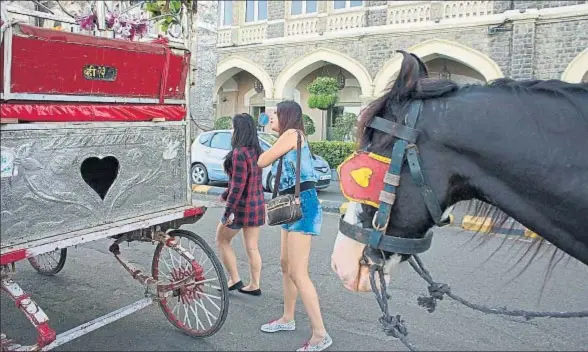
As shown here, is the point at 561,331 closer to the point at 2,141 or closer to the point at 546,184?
the point at 546,184

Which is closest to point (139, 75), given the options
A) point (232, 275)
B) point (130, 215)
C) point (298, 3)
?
point (130, 215)

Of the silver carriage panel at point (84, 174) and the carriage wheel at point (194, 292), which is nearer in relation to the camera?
the silver carriage panel at point (84, 174)

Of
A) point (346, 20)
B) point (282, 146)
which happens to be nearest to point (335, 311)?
point (282, 146)

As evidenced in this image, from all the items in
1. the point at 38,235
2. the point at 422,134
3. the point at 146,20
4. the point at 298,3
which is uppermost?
the point at 298,3

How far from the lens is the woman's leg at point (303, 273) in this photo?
138 inches

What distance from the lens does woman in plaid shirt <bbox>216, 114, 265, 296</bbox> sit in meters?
4.38

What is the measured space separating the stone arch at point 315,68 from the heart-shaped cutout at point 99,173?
13.4 meters

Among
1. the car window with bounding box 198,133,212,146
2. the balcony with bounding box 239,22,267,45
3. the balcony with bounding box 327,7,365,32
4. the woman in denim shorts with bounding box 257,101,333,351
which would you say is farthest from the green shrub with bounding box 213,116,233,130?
the woman in denim shorts with bounding box 257,101,333,351

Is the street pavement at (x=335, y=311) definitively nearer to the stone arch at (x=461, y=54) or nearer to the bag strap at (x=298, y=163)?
the bag strap at (x=298, y=163)

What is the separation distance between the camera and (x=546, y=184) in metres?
1.72

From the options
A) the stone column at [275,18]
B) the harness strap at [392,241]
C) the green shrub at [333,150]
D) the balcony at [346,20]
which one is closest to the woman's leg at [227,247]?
the harness strap at [392,241]

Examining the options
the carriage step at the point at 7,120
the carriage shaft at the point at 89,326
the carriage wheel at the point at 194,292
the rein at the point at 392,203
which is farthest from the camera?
the carriage wheel at the point at 194,292

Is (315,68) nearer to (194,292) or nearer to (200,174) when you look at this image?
(200,174)

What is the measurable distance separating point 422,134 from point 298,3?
17974 mm
